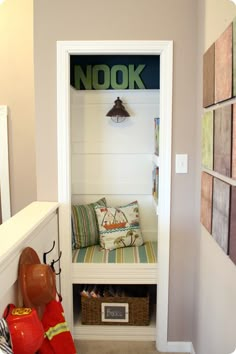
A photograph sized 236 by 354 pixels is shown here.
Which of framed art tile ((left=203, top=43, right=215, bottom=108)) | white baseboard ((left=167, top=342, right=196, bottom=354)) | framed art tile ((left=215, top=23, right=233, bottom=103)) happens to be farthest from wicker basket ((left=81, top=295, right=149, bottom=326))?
framed art tile ((left=215, top=23, right=233, bottom=103))

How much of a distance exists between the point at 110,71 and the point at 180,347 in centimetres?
224

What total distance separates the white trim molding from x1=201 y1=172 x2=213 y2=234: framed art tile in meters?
2.08

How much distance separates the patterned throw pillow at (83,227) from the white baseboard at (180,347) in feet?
3.12

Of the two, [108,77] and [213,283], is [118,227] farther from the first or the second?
[108,77]

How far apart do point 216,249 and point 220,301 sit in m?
0.24

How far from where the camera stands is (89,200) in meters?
3.11

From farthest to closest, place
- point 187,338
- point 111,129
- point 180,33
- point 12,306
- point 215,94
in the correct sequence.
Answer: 1. point 111,129
2. point 187,338
3. point 180,33
4. point 215,94
5. point 12,306

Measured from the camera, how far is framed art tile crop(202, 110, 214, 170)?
1.73 metres

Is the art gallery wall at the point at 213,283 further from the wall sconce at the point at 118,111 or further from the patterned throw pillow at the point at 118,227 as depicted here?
the wall sconce at the point at 118,111

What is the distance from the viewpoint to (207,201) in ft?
6.01

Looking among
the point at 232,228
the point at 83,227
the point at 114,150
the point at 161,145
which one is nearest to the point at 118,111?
the point at 114,150

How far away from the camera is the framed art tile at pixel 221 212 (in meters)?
1.42

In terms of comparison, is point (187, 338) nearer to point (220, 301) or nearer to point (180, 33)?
point (220, 301)

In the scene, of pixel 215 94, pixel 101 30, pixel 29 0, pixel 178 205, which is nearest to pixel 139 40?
pixel 101 30
